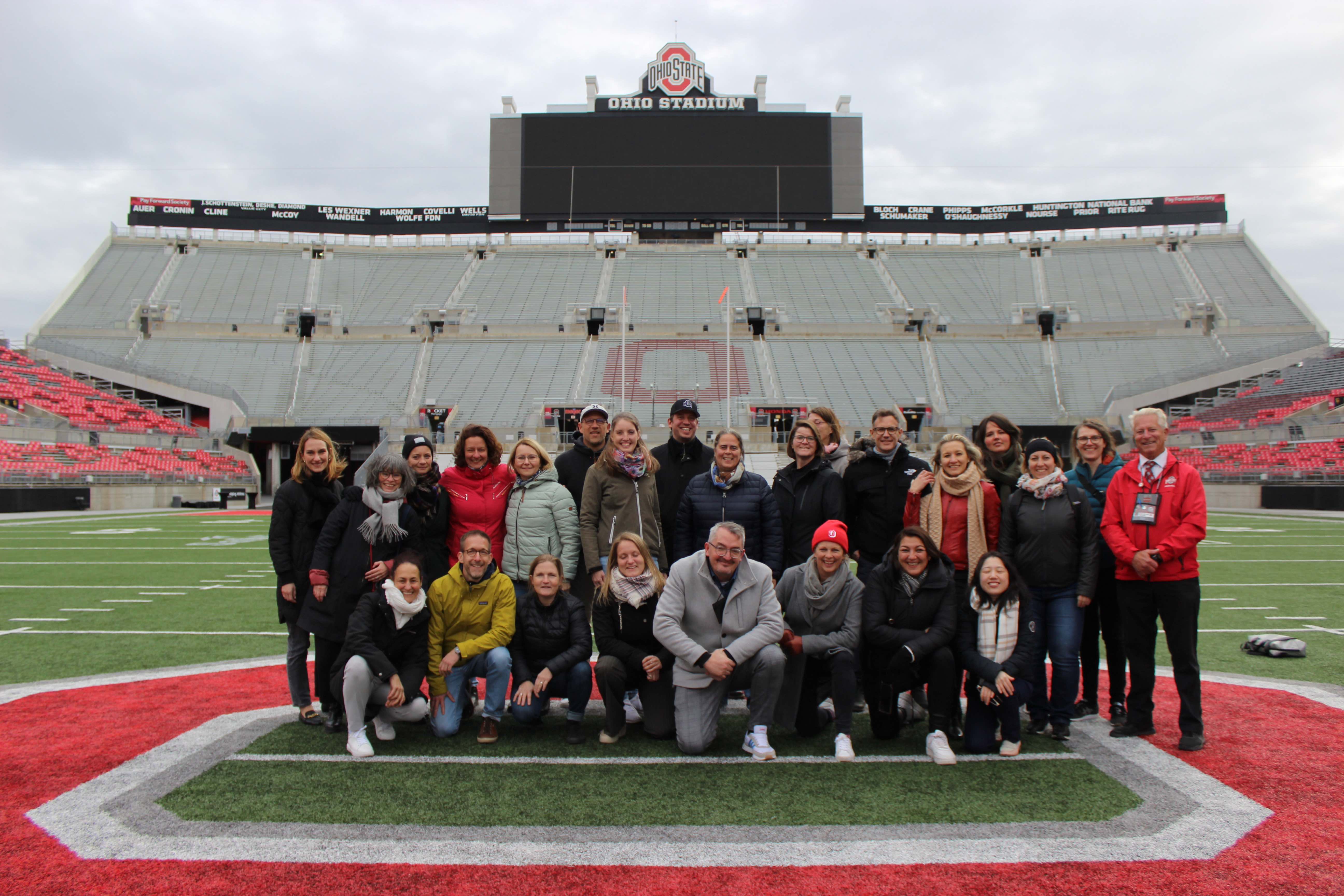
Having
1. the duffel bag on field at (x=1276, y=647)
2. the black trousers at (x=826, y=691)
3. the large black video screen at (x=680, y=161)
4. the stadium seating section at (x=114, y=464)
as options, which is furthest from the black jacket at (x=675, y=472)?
the large black video screen at (x=680, y=161)

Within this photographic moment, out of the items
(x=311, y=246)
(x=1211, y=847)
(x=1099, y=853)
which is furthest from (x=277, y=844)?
(x=311, y=246)

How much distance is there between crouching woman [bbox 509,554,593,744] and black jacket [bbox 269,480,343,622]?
1.32 meters

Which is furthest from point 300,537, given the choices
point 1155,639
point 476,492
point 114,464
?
point 114,464

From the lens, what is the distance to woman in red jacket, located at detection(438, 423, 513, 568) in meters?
4.98

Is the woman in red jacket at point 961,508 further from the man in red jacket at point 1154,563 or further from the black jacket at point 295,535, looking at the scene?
the black jacket at point 295,535

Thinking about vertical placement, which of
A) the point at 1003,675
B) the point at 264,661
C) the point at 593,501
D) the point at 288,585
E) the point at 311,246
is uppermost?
the point at 311,246

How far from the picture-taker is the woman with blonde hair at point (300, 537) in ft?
15.3

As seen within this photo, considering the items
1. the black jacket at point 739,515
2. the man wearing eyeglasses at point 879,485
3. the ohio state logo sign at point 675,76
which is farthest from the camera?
the ohio state logo sign at point 675,76

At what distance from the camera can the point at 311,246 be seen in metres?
42.9

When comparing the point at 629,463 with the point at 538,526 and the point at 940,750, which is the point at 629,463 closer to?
the point at 538,526

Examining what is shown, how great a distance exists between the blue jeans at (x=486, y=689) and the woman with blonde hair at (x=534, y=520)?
1.68 ft

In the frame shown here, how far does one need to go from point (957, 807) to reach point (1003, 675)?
2.88 feet

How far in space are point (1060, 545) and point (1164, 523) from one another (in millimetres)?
558

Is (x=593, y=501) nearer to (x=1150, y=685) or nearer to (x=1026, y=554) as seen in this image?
(x=1026, y=554)
